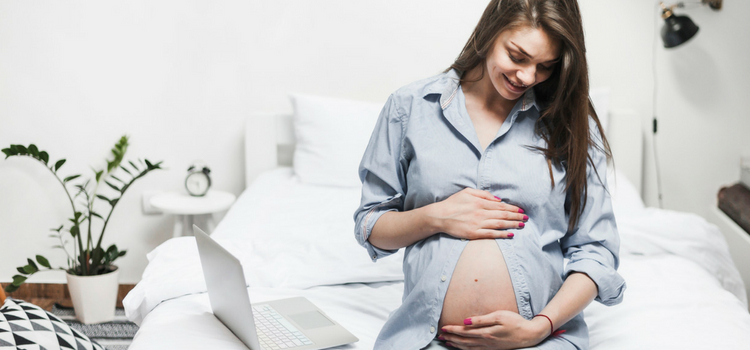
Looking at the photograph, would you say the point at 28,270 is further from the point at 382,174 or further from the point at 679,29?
the point at 679,29

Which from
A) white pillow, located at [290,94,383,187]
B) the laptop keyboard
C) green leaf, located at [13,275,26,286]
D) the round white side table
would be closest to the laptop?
the laptop keyboard

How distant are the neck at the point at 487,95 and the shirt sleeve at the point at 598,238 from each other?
6.5 inches

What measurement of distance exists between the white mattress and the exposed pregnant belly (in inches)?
9.7

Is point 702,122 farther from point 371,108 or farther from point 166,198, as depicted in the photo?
point 166,198

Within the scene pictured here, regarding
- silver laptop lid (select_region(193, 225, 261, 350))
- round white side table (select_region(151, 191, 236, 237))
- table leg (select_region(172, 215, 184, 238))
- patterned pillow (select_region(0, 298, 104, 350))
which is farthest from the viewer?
table leg (select_region(172, 215, 184, 238))

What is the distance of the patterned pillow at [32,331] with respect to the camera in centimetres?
119

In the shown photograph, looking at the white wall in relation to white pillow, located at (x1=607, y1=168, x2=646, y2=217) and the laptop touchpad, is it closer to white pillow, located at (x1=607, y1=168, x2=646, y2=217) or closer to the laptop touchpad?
white pillow, located at (x1=607, y1=168, x2=646, y2=217)

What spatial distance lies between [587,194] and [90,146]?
213 centimetres

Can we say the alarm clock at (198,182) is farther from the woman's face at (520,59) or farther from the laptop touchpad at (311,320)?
the woman's face at (520,59)

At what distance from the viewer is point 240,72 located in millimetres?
2518

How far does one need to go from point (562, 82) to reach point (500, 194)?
22 cm

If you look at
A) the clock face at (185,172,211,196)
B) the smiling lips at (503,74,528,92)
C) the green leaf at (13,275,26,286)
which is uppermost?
the smiling lips at (503,74,528,92)

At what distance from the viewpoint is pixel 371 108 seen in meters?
2.34

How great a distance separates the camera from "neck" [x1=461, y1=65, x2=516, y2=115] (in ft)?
3.74
